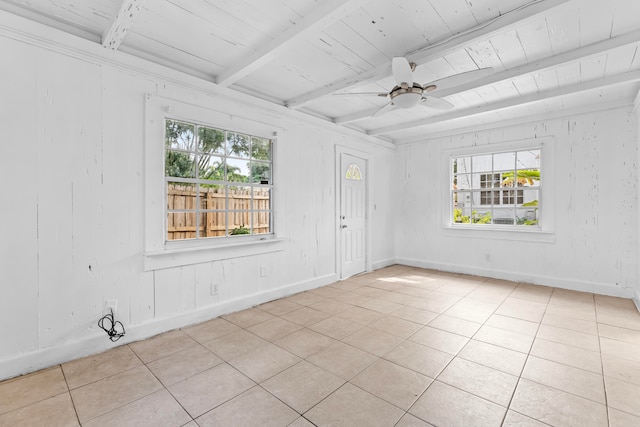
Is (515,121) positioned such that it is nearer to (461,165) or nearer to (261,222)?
(461,165)

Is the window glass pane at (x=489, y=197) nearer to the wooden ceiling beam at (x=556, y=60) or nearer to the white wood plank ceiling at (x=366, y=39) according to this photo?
the white wood plank ceiling at (x=366, y=39)

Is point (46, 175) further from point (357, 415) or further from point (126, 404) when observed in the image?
point (357, 415)

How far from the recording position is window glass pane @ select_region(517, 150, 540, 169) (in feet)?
15.0

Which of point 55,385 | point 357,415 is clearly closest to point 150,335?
point 55,385

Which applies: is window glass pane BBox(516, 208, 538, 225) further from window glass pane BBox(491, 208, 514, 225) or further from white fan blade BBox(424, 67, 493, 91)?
white fan blade BBox(424, 67, 493, 91)

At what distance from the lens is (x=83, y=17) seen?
85.8 inches

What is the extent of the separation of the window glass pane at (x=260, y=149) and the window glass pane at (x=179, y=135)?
0.75m

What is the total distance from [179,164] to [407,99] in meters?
2.29

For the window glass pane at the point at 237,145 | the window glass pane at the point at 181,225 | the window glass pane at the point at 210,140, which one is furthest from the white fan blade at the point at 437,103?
the window glass pane at the point at 181,225

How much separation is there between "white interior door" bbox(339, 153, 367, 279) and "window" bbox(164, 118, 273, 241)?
4.86ft

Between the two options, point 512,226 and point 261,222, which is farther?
point 512,226

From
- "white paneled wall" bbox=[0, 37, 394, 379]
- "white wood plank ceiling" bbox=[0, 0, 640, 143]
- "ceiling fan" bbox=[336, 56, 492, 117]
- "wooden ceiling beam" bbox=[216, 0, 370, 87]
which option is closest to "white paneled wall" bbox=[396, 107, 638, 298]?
"white wood plank ceiling" bbox=[0, 0, 640, 143]

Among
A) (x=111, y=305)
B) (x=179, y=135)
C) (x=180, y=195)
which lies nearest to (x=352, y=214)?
(x=180, y=195)

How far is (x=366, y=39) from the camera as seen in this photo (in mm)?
2445
